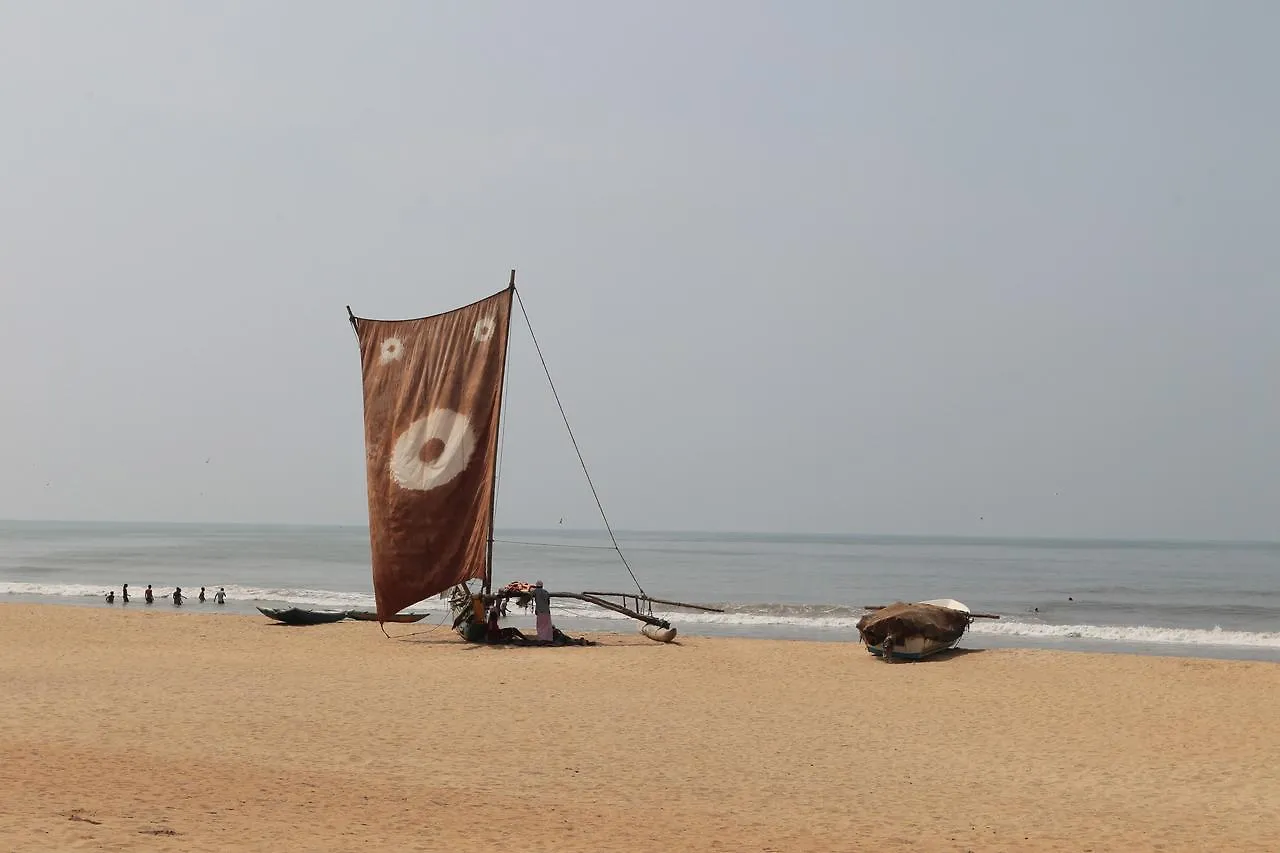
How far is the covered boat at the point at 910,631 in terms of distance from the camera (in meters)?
22.2

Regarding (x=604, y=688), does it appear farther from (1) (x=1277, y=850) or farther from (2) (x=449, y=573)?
(1) (x=1277, y=850)

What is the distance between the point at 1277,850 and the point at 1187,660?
15211 mm

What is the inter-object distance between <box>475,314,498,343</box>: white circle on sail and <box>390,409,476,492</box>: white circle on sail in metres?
1.75

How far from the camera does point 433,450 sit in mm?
23766

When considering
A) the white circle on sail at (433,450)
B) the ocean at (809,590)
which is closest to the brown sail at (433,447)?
the white circle on sail at (433,450)

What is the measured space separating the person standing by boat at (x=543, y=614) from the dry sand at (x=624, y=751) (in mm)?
1392

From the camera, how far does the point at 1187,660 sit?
2288 cm

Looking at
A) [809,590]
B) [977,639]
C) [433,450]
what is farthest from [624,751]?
Answer: [809,590]

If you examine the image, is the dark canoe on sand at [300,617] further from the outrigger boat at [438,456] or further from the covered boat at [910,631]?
the covered boat at [910,631]

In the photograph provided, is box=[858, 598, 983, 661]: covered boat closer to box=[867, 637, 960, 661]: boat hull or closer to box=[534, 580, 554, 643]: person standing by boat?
box=[867, 637, 960, 661]: boat hull

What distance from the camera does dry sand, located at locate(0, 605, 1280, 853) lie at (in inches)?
358

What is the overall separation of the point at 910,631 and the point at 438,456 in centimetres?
1064

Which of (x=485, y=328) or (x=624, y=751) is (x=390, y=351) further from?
(x=624, y=751)

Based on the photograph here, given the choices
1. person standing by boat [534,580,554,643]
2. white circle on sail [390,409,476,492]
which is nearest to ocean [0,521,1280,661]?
person standing by boat [534,580,554,643]
